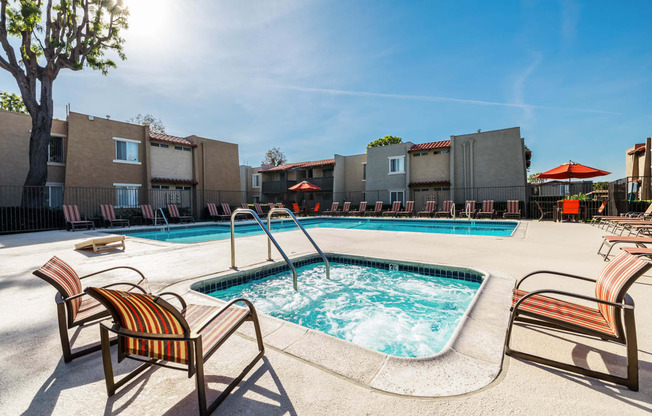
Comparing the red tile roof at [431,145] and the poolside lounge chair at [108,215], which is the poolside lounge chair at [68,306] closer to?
the poolside lounge chair at [108,215]

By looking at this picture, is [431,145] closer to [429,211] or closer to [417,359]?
[429,211]

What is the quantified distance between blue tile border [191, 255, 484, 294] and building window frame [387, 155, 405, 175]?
17676mm

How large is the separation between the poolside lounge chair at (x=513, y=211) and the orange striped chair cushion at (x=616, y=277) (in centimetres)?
1546

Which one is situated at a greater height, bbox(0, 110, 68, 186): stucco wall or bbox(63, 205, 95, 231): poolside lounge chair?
bbox(0, 110, 68, 186): stucco wall

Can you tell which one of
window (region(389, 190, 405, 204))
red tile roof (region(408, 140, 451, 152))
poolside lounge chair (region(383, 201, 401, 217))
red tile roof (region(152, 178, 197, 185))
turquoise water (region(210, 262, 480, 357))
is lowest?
turquoise water (region(210, 262, 480, 357))

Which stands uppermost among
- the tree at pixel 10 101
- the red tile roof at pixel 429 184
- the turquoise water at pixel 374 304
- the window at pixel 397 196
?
the tree at pixel 10 101

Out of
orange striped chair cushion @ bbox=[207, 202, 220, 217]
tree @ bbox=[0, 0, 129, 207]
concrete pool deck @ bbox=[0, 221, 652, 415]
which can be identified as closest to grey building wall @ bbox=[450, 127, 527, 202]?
orange striped chair cushion @ bbox=[207, 202, 220, 217]

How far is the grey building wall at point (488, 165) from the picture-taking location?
59.7 feet

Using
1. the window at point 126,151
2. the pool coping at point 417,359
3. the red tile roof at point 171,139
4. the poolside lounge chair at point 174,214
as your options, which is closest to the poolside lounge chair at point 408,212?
the poolside lounge chair at point 174,214

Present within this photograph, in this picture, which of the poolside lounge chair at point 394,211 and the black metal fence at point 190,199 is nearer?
the black metal fence at point 190,199

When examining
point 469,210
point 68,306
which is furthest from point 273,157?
point 68,306

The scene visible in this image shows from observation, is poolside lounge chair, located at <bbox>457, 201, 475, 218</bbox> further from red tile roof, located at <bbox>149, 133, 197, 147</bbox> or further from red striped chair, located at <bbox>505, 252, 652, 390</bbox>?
red tile roof, located at <bbox>149, 133, 197, 147</bbox>

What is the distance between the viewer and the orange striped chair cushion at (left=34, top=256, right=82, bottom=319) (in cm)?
202

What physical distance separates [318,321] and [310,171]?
25.5 metres
